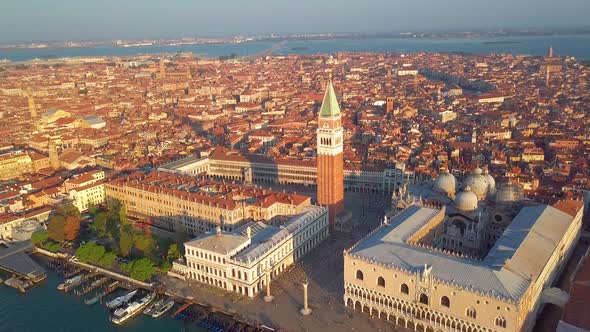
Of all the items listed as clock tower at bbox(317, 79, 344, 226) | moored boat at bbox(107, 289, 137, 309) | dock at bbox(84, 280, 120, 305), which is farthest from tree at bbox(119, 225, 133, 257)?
clock tower at bbox(317, 79, 344, 226)

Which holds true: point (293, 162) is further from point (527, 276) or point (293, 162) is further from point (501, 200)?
point (527, 276)

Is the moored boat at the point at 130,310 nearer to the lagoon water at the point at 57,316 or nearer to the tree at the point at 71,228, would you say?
the lagoon water at the point at 57,316

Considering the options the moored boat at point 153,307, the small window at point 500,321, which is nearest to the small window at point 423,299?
the small window at point 500,321

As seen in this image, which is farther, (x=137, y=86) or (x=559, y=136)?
(x=137, y=86)

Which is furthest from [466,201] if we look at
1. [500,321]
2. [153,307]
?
[153,307]

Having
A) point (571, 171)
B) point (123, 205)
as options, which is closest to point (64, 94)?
point (123, 205)

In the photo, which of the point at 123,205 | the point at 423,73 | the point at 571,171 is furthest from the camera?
the point at 423,73

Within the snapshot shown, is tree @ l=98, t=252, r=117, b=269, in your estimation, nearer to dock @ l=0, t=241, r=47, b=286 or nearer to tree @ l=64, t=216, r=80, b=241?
dock @ l=0, t=241, r=47, b=286
